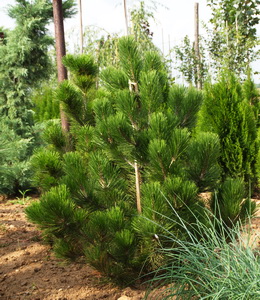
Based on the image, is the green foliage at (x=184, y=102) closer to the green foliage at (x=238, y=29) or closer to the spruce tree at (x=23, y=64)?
the spruce tree at (x=23, y=64)

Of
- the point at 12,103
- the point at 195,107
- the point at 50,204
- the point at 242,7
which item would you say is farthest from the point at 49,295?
the point at 242,7

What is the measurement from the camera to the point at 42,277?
117 inches

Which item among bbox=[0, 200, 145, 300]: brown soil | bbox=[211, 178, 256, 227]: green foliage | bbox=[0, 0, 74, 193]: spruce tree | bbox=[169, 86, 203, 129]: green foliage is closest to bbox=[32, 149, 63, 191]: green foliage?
bbox=[0, 200, 145, 300]: brown soil

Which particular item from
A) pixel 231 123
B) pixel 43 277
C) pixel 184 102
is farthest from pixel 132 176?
pixel 231 123

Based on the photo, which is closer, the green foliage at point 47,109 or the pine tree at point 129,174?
the pine tree at point 129,174

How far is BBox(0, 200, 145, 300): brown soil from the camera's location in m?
2.68

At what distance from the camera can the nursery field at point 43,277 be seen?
268 centimetres

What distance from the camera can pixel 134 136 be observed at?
2598 mm

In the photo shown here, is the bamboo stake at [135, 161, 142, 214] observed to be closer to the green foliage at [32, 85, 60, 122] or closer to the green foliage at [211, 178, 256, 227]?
the green foliage at [211, 178, 256, 227]

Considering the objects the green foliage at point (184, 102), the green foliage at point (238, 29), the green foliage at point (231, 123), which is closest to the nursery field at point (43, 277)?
the green foliage at point (184, 102)

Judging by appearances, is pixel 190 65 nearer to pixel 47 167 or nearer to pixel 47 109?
pixel 47 109

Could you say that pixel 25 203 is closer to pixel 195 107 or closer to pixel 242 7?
pixel 195 107

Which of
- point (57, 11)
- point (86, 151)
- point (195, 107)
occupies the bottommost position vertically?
point (86, 151)

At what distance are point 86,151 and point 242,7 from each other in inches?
283
